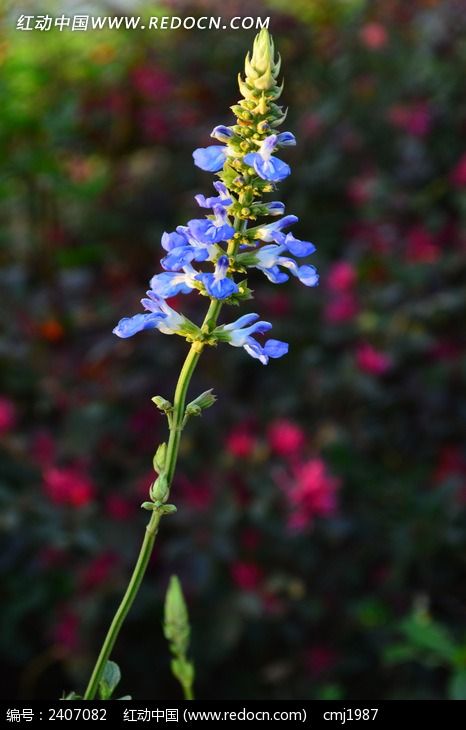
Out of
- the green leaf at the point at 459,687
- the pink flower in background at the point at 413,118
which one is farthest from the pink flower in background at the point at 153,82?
the green leaf at the point at 459,687

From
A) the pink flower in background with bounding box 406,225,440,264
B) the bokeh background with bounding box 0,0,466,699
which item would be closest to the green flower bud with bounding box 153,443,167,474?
the bokeh background with bounding box 0,0,466,699

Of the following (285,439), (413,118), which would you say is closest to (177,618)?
(285,439)

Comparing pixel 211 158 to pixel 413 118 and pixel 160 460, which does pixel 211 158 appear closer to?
pixel 160 460

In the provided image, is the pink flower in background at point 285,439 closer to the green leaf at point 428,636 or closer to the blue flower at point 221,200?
the green leaf at point 428,636

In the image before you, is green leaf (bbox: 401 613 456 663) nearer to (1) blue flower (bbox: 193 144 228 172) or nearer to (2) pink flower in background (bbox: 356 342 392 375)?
(2) pink flower in background (bbox: 356 342 392 375)

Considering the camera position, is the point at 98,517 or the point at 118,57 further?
the point at 118,57

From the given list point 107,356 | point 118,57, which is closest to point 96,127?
point 118,57

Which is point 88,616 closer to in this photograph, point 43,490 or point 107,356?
point 43,490
